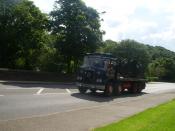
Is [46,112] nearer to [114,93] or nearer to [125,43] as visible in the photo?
[114,93]

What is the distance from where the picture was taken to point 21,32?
150ft

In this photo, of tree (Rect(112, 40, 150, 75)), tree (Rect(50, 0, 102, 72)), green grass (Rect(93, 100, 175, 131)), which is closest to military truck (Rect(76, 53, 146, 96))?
green grass (Rect(93, 100, 175, 131))

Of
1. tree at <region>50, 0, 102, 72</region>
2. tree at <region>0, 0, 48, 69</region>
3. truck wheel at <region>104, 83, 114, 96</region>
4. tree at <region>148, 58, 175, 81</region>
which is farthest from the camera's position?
tree at <region>148, 58, 175, 81</region>

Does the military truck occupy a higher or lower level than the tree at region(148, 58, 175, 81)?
lower

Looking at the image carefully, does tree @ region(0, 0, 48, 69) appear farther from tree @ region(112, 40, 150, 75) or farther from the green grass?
tree @ region(112, 40, 150, 75)

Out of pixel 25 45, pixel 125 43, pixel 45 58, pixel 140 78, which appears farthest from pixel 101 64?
pixel 125 43

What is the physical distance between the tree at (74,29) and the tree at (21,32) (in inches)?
71.5

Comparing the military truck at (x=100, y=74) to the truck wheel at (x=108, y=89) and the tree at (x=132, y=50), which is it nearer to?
the truck wheel at (x=108, y=89)

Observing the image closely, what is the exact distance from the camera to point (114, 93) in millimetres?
31297

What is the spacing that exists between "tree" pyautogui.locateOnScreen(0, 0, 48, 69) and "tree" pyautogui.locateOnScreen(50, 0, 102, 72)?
182 centimetres

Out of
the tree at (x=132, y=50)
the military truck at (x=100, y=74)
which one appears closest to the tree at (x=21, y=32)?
the military truck at (x=100, y=74)

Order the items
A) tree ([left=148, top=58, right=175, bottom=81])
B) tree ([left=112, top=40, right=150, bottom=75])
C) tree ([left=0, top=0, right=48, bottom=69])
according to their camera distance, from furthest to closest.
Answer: tree ([left=148, top=58, right=175, bottom=81]), tree ([left=112, top=40, right=150, bottom=75]), tree ([left=0, top=0, right=48, bottom=69])

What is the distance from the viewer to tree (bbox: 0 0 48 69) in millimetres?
45625

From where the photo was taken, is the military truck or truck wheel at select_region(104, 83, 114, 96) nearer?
the military truck
